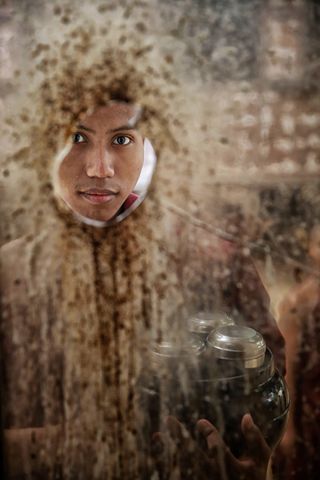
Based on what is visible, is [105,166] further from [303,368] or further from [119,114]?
[303,368]

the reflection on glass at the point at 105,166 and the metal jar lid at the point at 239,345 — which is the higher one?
the reflection on glass at the point at 105,166

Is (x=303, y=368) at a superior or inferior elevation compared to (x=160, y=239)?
inferior

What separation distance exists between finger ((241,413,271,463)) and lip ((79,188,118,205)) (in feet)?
2.64

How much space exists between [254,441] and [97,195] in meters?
0.92

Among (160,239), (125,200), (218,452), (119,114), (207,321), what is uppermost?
(119,114)

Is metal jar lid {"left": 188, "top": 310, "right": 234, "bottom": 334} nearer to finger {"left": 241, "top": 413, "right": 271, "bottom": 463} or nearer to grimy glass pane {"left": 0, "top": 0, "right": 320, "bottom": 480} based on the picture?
grimy glass pane {"left": 0, "top": 0, "right": 320, "bottom": 480}

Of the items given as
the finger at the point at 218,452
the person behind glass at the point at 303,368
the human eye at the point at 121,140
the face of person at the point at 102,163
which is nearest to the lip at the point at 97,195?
the face of person at the point at 102,163

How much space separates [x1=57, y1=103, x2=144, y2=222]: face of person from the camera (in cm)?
131

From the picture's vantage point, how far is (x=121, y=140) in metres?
1.32

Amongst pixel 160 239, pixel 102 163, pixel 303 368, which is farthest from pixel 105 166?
pixel 303 368

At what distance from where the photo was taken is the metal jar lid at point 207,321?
1.34 meters

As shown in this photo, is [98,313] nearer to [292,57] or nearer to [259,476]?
[259,476]

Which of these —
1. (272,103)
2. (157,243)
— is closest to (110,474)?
(157,243)

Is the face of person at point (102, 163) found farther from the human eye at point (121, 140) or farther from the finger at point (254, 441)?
the finger at point (254, 441)
